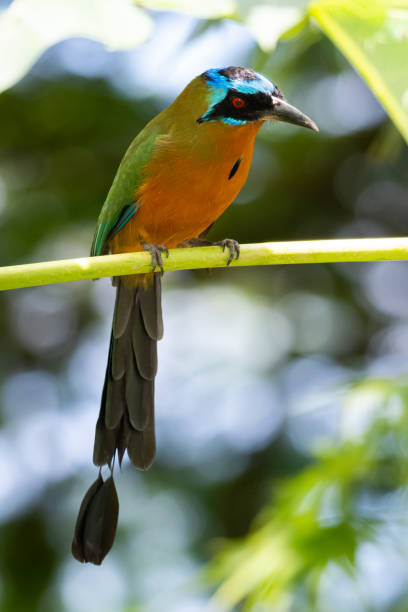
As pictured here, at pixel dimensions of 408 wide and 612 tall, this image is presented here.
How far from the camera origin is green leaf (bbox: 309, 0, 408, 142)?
112 centimetres

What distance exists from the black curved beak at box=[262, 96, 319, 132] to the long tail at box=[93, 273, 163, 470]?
509 millimetres

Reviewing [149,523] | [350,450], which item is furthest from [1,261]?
[350,450]

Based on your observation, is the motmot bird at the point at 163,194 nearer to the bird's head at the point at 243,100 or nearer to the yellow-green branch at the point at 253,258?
the bird's head at the point at 243,100

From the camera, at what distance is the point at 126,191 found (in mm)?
1903

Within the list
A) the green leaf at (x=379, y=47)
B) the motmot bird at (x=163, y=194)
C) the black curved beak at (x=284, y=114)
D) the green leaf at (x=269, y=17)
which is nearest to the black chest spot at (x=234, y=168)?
the motmot bird at (x=163, y=194)

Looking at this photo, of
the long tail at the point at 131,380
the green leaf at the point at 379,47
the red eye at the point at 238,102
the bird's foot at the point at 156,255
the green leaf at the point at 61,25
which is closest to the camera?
the green leaf at the point at 61,25

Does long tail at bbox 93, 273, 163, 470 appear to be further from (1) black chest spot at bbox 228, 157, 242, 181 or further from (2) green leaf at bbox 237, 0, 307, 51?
(2) green leaf at bbox 237, 0, 307, 51

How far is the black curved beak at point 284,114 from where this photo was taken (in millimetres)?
1707

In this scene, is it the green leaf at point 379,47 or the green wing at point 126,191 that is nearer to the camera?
the green leaf at point 379,47

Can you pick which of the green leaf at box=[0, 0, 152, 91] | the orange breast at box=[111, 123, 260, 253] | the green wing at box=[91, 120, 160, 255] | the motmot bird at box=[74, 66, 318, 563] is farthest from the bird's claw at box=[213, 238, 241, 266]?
the green leaf at box=[0, 0, 152, 91]

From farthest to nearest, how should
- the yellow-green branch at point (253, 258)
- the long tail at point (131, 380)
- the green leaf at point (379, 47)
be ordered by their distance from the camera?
1. the long tail at point (131, 380)
2. the green leaf at point (379, 47)
3. the yellow-green branch at point (253, 258)

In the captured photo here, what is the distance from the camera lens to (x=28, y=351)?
297 cm

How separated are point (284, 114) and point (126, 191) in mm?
435

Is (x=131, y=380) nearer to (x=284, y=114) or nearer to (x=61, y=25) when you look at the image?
(x=284, y=114)
